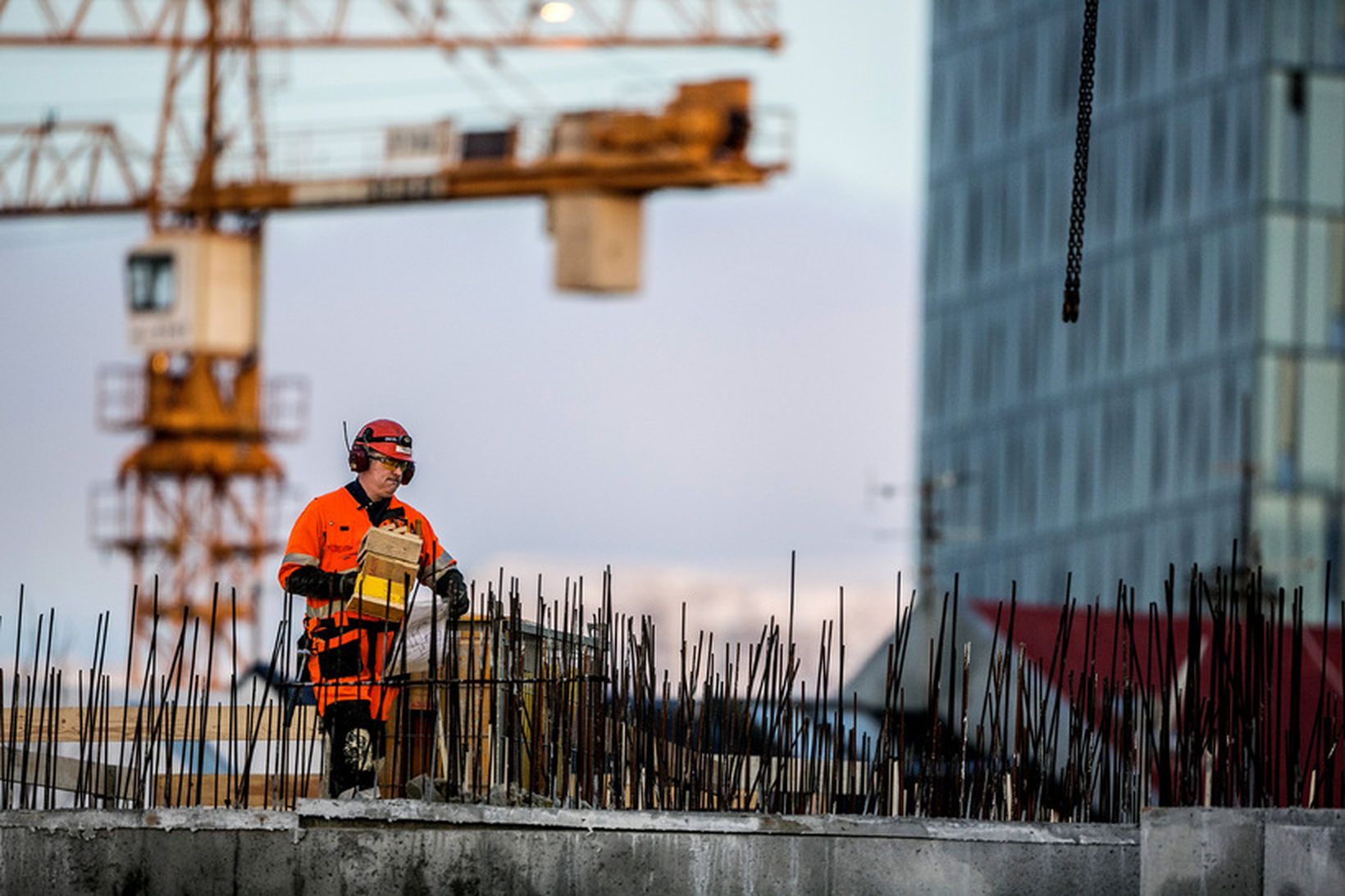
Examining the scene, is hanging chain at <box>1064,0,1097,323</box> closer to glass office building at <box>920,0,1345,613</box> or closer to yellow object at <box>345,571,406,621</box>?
yellow object at <box>345,571,406,621</box>

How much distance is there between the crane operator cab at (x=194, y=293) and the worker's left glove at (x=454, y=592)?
55.3m

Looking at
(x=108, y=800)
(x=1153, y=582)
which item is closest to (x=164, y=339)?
(x=1153, y=582)

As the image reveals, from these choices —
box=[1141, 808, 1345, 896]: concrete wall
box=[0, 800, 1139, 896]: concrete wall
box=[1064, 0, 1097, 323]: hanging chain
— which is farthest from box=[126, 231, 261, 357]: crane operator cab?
box=[1141, 808, 1345, 896]: concrete wall

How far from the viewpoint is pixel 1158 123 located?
7375cm

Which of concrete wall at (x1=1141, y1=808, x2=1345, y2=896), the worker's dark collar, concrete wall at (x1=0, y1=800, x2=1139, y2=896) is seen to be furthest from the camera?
the worker's dark collar

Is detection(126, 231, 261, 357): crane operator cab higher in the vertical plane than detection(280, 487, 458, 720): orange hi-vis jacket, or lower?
higher

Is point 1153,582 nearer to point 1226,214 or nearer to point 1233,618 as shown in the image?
point 1226,214

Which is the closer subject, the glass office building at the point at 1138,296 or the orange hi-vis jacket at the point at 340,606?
the orange hi-vis jacket at the point at 340,606

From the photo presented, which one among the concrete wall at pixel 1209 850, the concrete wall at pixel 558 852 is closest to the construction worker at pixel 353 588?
the concrete wall at pixel 558 852

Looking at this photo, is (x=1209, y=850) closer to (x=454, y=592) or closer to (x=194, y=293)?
(x=454, y=592)

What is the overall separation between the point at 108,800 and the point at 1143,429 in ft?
202

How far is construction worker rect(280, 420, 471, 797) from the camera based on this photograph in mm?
13305

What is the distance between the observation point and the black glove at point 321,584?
13328 mm

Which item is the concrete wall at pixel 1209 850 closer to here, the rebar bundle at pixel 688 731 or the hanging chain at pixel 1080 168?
the rebar bundle at pixel 688 731
